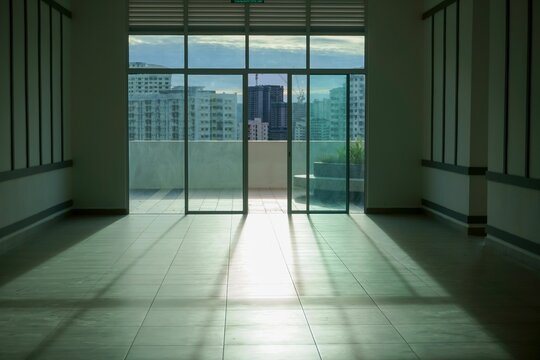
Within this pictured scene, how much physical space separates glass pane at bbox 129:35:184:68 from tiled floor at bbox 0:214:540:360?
3473 mm

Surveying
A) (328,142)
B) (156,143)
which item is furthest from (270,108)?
(156,143)

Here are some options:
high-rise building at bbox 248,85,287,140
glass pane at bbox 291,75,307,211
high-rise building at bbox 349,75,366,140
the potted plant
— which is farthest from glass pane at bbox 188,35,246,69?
the potted plant

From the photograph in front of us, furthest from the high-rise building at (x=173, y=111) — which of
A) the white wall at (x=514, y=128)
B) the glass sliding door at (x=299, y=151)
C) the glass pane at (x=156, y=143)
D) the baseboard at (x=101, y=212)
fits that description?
the white wall at (x=514, y=128)

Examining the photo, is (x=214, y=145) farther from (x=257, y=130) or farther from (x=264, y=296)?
(x=264, y=296)

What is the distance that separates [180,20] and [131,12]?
0.82 meters

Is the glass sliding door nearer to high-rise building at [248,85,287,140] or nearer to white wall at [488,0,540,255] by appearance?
high-rise building at [248,85,287,140]

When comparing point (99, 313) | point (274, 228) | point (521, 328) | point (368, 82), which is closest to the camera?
point (521, 328)

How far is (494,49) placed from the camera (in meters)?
9.58

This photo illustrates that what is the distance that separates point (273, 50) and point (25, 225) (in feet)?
17.6

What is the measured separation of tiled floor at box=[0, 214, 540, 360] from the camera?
542cm

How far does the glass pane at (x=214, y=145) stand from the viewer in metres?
13.7

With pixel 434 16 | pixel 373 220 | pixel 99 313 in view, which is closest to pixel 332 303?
pixel 99 313

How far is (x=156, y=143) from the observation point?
13664mm

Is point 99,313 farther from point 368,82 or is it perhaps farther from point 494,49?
point 368,82
